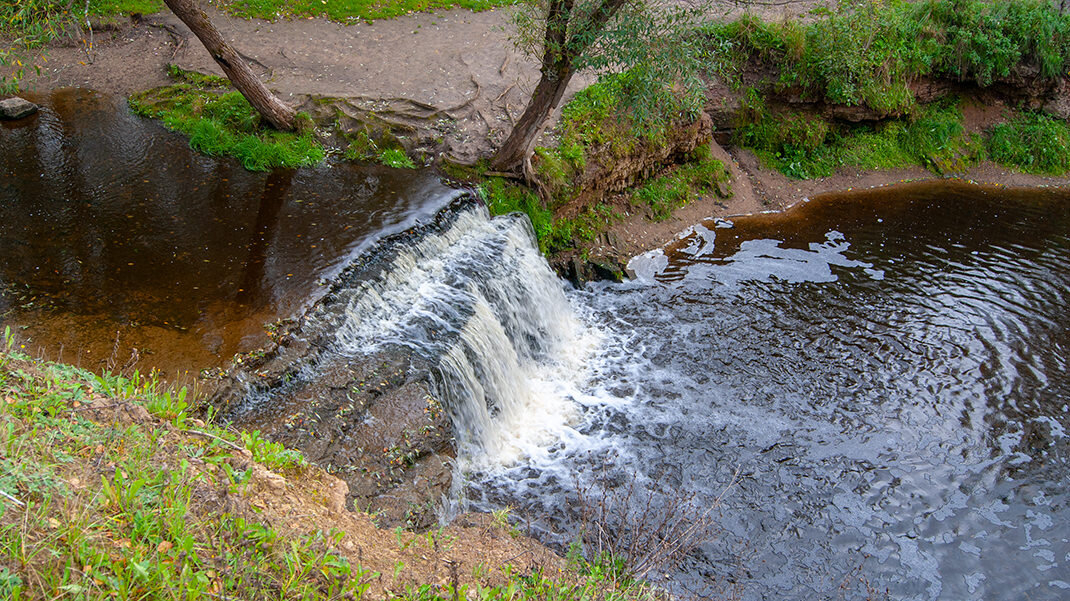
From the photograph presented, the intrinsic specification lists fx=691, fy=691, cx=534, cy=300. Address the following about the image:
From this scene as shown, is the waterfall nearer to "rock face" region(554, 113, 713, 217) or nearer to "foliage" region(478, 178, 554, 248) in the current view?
"foliage" region(478, 178, 554, 248)

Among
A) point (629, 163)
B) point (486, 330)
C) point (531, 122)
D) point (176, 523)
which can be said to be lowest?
point (486, 330)

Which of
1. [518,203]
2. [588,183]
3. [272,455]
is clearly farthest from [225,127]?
[272,455]

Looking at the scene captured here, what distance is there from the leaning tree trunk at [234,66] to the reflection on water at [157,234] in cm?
114

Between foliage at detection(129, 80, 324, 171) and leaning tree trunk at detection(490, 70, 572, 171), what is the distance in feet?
10.0

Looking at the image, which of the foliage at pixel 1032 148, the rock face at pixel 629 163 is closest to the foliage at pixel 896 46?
the foliage at pixel 1032 148

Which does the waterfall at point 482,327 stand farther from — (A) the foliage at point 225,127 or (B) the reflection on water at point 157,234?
(A) the foliage at point 225,127

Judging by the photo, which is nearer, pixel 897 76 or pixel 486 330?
pixel 486 330

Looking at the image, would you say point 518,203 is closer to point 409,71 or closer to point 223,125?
point 409,71

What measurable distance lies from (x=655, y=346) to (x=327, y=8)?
1190 centimetres

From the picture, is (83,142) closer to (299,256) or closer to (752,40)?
(299,256)

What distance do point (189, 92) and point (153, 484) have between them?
35.5 ft

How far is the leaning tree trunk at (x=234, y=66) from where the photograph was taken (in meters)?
10.3

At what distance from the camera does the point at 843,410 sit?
346 inches

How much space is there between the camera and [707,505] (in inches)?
286
